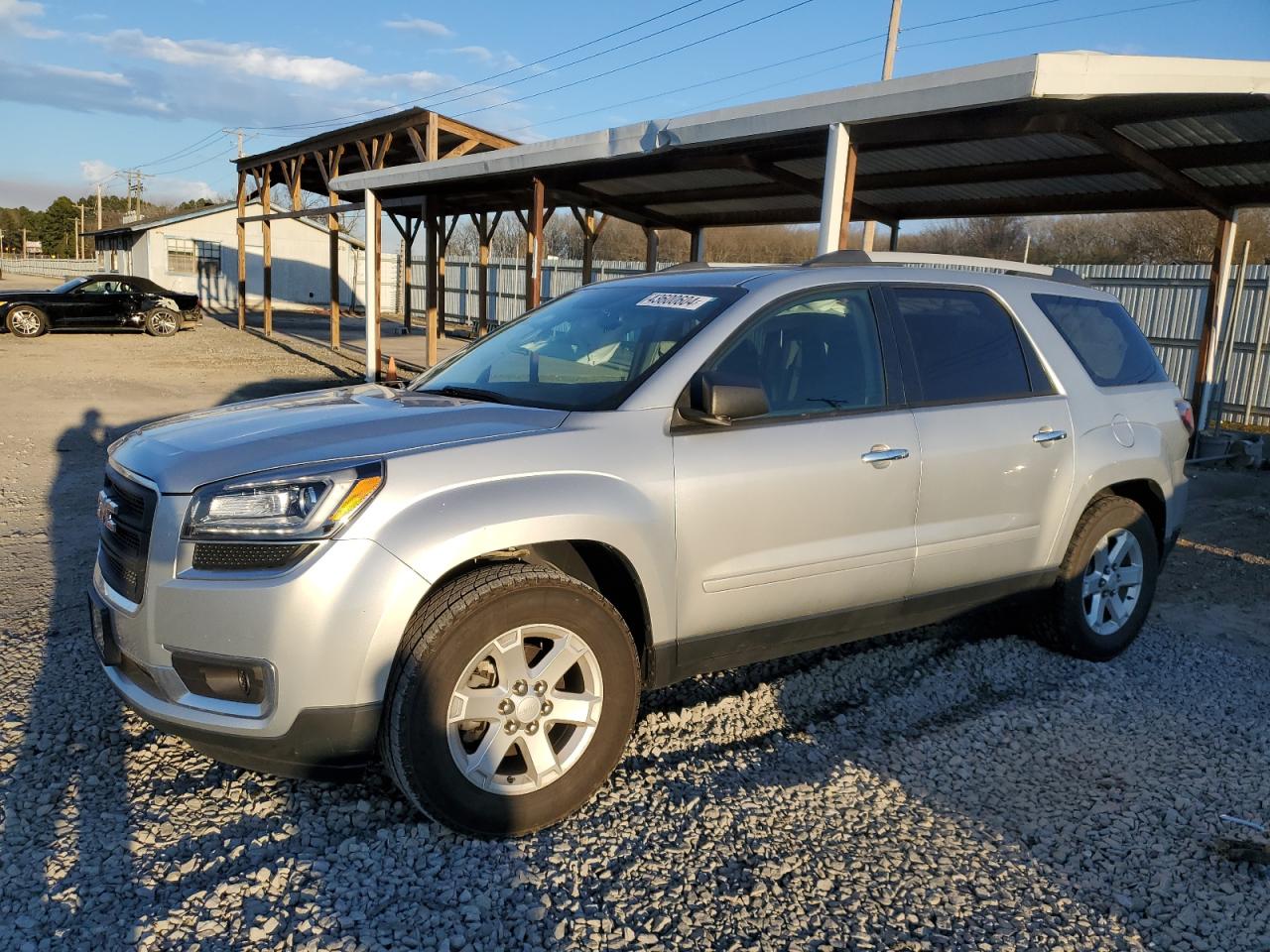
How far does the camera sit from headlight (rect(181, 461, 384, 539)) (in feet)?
9.16

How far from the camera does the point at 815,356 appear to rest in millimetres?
3889

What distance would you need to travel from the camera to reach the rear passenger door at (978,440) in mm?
4051

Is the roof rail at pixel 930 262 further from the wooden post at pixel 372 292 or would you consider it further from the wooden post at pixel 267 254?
the wooden post at pixel 267 254

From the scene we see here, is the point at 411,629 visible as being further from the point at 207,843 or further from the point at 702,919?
the point at 702,919

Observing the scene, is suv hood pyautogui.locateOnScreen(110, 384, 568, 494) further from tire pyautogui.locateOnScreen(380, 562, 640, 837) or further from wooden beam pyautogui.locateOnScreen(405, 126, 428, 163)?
wooden beam pyautogui.locateOnScreen(405, 126, 428, 163)

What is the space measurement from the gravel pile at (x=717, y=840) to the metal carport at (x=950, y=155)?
466 cm

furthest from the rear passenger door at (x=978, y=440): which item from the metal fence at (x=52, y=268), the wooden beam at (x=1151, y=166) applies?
the metal fence at (x=52, y=268)

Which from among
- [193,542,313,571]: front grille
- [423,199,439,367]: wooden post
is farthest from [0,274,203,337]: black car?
[193,542,313,571]: front grille

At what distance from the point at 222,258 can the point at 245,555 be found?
42208mm

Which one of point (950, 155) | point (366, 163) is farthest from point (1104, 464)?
point (366, 163)

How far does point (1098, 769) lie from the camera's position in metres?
3.68

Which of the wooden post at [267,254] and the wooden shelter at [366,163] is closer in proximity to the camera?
the wooden shelter at [366,163]

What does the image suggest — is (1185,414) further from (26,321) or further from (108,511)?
(26,321)

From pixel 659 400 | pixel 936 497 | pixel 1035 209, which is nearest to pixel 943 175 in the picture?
pixel 1035 209
